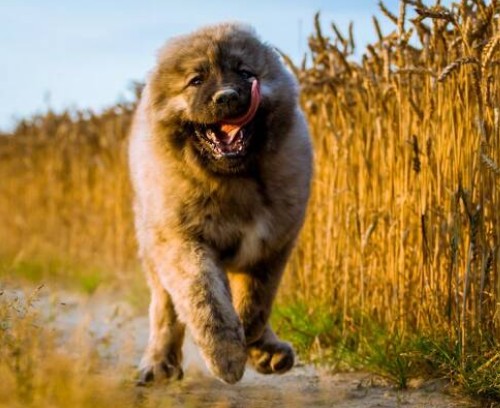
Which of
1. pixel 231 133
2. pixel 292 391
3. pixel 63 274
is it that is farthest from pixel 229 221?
pixel 63 274

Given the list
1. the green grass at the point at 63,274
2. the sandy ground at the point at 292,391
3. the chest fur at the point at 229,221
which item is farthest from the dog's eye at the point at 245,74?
the green grass at the point at 63,274

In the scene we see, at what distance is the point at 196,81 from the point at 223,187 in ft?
1.79

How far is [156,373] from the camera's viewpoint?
4.61m

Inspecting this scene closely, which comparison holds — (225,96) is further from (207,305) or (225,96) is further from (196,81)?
(207,305)

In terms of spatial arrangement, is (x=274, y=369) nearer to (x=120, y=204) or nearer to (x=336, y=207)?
(x=336, y=207)

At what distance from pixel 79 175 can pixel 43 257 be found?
1.94 m

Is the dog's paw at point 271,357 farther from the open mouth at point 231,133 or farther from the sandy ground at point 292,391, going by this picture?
the open mouth at point 231,133

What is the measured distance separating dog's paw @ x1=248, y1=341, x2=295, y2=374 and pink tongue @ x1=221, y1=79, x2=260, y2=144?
1092mm

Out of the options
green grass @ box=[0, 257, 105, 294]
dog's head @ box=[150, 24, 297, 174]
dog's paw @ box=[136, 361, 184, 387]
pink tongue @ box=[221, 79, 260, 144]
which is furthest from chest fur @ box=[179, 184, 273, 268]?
green grass @ box=[0, 257, 105, 294]

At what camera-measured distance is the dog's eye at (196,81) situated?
4.14m

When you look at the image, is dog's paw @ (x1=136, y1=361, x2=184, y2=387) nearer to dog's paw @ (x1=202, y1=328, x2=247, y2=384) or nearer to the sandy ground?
the sandy ground

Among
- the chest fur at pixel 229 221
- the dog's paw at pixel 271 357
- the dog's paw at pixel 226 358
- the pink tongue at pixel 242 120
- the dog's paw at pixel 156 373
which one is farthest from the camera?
the dog's paw at pixel 156 373

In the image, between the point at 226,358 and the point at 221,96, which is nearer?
the point at 226,358

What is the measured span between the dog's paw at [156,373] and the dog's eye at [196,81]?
1.57 metres
